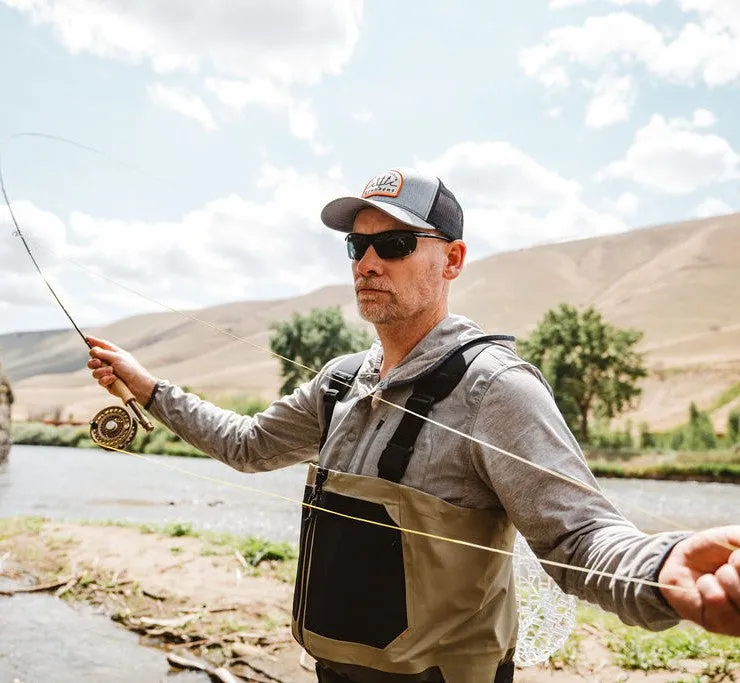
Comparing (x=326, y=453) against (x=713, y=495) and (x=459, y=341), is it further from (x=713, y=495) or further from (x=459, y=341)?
(x=713, y=495)

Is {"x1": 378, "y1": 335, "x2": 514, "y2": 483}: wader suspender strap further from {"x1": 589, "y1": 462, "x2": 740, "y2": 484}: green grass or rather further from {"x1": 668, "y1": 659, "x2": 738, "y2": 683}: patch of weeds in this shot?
{"x1": 589, "y1": 462, "x2": 740, "y2": 484}: green grass

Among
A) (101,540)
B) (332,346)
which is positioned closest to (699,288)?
(332,346)

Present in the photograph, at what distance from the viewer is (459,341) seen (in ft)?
7.07

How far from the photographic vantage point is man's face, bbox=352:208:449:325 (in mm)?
2322

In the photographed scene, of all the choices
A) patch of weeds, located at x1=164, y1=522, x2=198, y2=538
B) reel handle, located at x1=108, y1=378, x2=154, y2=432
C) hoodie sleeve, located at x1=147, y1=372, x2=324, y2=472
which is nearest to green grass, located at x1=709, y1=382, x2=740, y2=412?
patch of weeds, located at x1=164, y1=522, x2=198, y2=538

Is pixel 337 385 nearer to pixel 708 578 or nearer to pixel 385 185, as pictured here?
pixel 385 185

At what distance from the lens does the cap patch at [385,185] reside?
2391 mm

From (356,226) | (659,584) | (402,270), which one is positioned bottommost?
(659,584)

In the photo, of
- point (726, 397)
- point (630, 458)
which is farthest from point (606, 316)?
point (630, 458)

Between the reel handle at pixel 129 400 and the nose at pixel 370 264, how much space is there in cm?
110

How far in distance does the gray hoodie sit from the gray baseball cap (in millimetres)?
367

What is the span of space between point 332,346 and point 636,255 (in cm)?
13507

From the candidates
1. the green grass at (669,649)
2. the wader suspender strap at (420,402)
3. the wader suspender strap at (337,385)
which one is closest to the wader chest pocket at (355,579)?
the wader suspender strap at (420,402)

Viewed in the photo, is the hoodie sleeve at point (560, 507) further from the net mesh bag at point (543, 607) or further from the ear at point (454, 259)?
the net mesh bag at point (543, 607)
